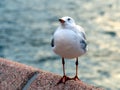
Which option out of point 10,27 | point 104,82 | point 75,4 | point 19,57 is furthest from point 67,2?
point 104,82

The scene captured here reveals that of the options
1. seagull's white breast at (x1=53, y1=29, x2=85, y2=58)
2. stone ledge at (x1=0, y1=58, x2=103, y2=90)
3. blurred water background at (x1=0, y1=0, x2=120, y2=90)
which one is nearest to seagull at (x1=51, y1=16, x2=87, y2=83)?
seagull's white breast at (x1=53, y1=29, x2=85, y2=58)

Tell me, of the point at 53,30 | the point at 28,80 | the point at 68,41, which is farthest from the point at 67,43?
the point at 53,30

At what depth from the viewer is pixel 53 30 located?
970cm

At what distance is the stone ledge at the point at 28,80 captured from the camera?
2666 millimetres

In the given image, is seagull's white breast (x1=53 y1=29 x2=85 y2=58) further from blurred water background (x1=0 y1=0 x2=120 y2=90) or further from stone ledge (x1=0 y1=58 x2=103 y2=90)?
blurred water background (x1=0 y1=0 x2=120 y2=90)

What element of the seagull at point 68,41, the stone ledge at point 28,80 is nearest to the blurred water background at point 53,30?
the seagull at point 68,41

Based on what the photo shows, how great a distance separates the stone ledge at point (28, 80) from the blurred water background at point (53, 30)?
4.49 meters

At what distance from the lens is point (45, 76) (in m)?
2.74

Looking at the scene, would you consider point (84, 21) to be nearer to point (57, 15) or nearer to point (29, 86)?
point (57, 15)

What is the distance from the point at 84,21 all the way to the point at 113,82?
2878 mm

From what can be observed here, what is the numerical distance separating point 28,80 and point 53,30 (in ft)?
23.0

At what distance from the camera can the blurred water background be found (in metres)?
8.02

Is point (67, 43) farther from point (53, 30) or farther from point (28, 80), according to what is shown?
point (53, 30)

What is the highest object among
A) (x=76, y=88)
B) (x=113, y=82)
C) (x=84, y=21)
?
(x=84, y=21)
